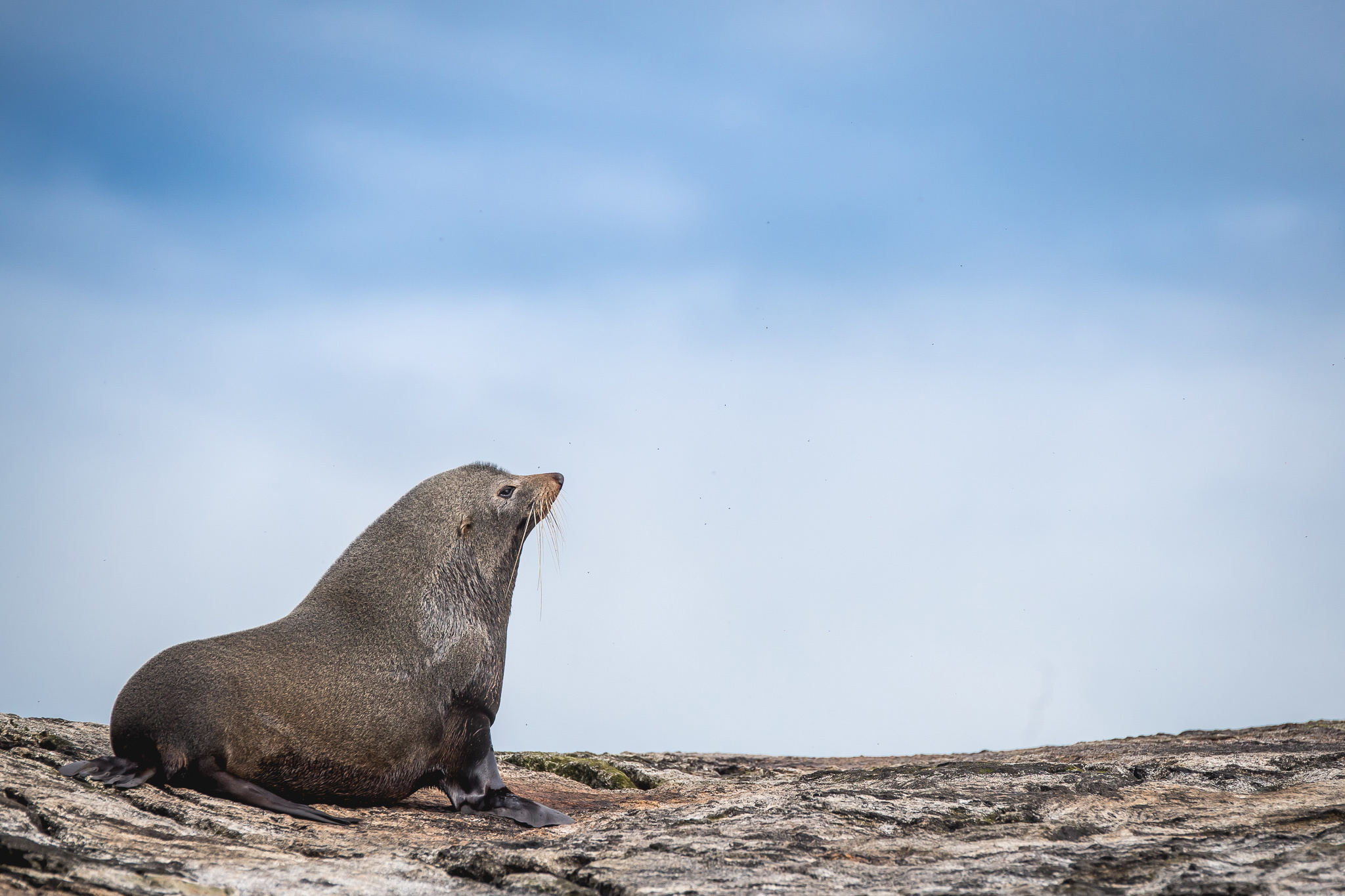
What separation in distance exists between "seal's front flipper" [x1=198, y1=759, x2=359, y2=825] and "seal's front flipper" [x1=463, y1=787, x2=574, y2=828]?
117cm

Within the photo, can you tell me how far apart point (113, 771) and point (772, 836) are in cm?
397

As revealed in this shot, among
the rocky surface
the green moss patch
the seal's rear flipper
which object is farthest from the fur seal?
the green moss patch

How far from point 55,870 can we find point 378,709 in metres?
3.18

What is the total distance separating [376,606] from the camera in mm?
8102

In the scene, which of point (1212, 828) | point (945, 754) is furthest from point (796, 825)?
point (945, 754)

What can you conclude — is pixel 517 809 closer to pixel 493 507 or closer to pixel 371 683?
pixel 371 683

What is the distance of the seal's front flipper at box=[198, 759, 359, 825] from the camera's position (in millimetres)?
6637

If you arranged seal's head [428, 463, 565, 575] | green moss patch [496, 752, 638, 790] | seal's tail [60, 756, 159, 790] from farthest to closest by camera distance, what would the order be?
green moss patch [496, 752, 638, 790], seal's head [428, 463, 565, 575], seal's tail [60, 756, 159, 790]

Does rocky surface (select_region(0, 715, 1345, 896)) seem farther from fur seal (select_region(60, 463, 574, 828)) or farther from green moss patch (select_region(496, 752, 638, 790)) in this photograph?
green moss patch (select_region(496, 752, 638, 790))

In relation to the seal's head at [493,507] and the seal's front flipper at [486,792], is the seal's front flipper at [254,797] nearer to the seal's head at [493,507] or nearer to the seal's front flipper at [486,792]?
the seal's front flipper at [486,792]

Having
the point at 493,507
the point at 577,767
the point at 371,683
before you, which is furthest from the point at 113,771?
the point at 577,767

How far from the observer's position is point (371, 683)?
7.63 meters

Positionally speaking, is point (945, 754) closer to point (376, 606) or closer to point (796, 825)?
point (796, 825)

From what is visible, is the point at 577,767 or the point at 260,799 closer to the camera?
the point at 260,799
